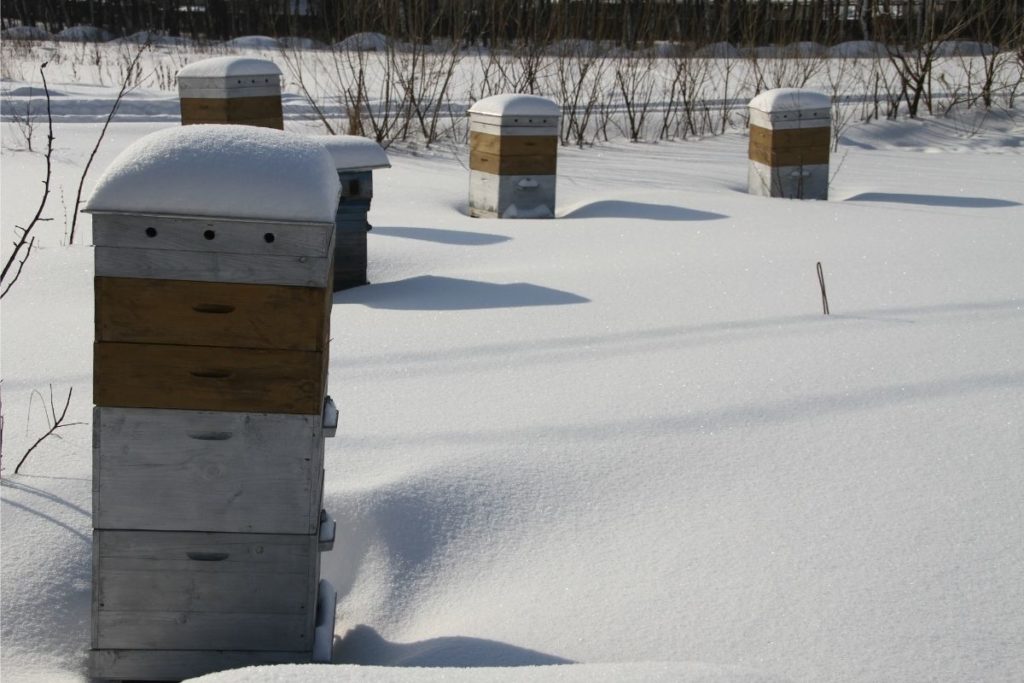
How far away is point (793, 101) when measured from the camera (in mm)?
8797

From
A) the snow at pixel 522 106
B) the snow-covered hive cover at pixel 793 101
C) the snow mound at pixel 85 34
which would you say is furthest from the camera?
the snow mound at pixel 85 34

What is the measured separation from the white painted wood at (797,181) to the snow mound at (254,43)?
13425 millimetres

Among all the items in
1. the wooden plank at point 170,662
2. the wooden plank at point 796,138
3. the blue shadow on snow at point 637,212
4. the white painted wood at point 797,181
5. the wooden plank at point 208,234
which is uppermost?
the wooden plank at point 796,138

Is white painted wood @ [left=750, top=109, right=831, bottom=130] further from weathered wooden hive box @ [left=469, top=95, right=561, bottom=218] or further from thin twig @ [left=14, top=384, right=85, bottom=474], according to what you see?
thin twig @ [left=14, top=384, right=85, bottom=474]

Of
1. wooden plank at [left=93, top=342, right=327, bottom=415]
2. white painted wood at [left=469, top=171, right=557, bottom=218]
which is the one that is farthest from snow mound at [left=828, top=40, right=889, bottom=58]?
wooden plank at [left=93, top=342, right=327, bottom=415]

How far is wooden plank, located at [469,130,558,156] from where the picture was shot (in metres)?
8.05

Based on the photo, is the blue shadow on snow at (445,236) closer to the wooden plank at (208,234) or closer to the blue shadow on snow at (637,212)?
the blue shadow on snow at (637,212)

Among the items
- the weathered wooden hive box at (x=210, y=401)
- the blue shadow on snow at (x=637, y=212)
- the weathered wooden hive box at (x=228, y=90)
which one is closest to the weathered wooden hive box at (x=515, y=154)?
the blue shadow on snow at (x=637, y=212)

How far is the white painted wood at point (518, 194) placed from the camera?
8.20 meters

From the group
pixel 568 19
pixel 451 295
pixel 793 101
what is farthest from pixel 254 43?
pixel 451 295

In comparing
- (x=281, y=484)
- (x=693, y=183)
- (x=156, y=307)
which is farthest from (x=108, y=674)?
(x=693, y=183)

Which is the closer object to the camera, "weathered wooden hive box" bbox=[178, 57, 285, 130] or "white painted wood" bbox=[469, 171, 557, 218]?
"white painted wood" bbox=[469, 171, 557, 218]

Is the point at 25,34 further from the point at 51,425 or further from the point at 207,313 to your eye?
the point at 207,313

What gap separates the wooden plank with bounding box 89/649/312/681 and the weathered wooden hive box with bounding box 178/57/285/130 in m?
6.24
